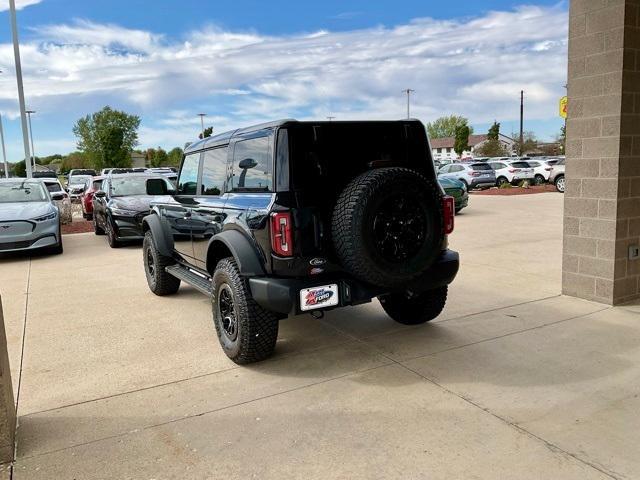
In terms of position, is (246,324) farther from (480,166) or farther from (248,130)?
(480,166)

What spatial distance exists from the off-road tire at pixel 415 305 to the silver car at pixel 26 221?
293 inches

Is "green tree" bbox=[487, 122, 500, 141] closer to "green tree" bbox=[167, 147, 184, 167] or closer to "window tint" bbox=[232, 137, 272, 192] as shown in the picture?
"green tree" bbox=[167, 147, 184, 167]

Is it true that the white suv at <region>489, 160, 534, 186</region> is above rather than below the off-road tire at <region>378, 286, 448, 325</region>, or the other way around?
above

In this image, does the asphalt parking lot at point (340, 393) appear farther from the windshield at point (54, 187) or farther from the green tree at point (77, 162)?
the green tree at point (77, 162)

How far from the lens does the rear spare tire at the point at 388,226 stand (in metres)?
3.80

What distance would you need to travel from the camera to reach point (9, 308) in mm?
6512

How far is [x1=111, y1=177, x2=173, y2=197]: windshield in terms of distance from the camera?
12.0m

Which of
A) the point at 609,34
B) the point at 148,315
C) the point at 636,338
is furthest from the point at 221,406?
the point at 609,34

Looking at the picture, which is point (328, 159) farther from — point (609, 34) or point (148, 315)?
point (609, 34)

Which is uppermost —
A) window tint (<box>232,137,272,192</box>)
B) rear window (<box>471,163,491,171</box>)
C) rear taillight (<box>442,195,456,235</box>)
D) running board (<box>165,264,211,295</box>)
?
window tint (<box>232,137,272,192</box>)

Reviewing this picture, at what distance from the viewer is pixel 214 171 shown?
17.2ft

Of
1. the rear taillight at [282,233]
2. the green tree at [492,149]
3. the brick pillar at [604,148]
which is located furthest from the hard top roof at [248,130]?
the green tree at [492,149]

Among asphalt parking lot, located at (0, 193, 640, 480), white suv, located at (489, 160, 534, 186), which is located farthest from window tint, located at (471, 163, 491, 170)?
asphalt parking lot, located at (0, 193, 640, 480)

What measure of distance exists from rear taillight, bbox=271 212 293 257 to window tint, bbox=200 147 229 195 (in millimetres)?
1258
